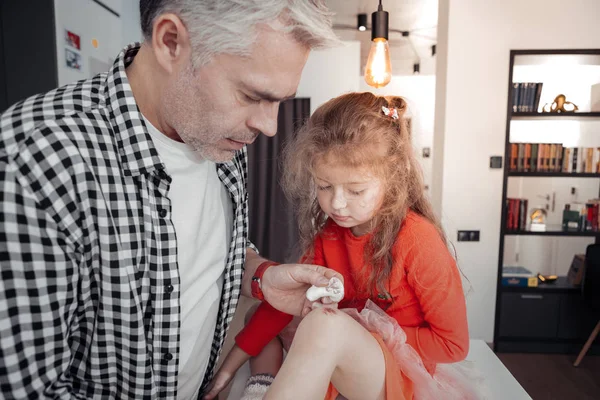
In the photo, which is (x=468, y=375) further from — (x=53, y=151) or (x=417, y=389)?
(x=53, y=151)

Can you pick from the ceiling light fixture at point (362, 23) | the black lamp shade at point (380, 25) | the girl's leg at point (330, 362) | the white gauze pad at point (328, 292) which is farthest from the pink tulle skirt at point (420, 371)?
the ceiling light fixture at point (362, 23)

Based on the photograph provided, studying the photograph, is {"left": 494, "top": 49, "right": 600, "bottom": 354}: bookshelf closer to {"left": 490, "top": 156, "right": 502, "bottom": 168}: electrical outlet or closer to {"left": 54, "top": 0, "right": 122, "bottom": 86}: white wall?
{"left": 490, "top": 156, "right": 502, "bottom": 168}: electrical outlet

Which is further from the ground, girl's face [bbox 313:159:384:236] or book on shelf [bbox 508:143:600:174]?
book on shelf [bbox 508:143:600:174]

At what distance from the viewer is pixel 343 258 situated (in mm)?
1476

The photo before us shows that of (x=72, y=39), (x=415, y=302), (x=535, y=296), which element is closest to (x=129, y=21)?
(x=72, y=39)

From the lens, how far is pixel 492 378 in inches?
53.4

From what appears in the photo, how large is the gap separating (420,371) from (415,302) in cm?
25

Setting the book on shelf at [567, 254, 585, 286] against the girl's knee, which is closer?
the girl's knee

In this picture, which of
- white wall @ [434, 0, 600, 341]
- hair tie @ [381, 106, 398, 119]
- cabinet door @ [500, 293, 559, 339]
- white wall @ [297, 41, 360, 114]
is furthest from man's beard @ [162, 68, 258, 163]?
white wall @ [297, 41, 360, 114]

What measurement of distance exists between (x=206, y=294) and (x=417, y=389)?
66cm

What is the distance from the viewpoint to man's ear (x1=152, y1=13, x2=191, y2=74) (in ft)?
2.58

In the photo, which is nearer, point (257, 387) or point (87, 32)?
point (257, 387)

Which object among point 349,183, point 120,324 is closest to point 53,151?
point 120,324

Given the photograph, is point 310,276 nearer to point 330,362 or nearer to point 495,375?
point 330,362
